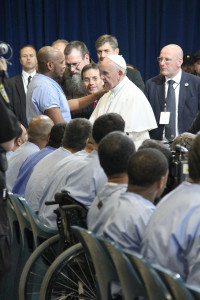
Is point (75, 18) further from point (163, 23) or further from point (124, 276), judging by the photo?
point (124, 276)

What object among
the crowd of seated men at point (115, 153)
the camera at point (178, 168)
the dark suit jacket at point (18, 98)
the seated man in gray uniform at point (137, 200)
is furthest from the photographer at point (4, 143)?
the dark suit jacket at point (18, 98)

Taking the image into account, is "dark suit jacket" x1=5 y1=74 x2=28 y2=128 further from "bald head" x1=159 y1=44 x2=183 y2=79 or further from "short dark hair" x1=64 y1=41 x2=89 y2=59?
"bald head" x1=159 y1=44 x2=183 y2=79

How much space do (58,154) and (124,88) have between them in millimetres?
1484

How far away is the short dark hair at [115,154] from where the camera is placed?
3027mm

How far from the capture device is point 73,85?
654 centimetres

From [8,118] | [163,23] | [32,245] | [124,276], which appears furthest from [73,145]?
[163,23]

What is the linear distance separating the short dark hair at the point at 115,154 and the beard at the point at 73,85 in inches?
137

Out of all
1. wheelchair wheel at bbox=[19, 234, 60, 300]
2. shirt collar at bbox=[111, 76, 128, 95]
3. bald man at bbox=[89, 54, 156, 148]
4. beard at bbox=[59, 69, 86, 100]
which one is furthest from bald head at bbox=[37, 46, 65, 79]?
wheelchair wheel at bbox=[19, 234, 60, 300]

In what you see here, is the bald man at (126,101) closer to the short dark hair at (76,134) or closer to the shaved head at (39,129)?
the shaved head at (39,129)

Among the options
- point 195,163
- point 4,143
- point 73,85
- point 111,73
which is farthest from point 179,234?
point 73,85

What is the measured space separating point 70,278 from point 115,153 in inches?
31.4

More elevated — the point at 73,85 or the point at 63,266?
the point at 73,85

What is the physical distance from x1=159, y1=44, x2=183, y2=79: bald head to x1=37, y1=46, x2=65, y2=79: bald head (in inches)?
45.2

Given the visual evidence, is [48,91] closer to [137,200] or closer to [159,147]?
[159,147]
